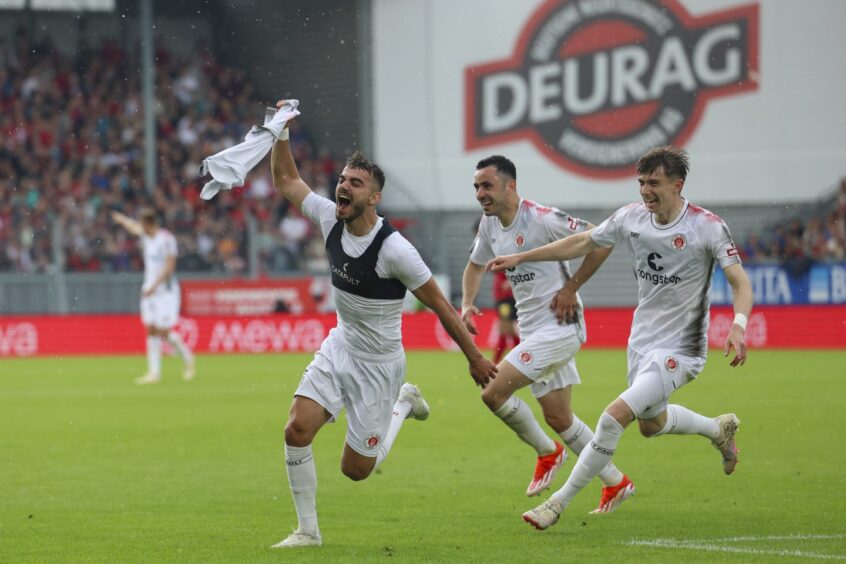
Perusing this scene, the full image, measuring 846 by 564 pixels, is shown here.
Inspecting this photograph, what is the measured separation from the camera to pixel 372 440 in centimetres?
871

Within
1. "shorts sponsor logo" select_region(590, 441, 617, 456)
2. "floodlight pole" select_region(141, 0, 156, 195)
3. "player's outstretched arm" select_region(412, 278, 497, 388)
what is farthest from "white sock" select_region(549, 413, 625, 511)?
"floodlight pole" select_region(141, 0, 156, 195)

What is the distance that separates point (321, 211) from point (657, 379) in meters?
2.36

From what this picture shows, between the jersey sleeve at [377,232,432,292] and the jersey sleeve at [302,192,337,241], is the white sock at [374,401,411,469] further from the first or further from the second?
the jersey sleeve at [302,192,337,241]

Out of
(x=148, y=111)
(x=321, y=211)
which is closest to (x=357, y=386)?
(x=321, y=211)

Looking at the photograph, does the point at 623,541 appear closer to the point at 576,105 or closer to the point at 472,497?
the point at 472,497

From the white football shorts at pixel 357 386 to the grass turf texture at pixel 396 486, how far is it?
0.63 m

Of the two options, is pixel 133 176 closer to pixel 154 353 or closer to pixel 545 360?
pixel 154 353

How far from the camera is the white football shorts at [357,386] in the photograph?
845 centimetres

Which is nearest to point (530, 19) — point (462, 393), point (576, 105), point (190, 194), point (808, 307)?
point (576, 105)

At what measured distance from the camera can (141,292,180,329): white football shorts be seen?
21.7m

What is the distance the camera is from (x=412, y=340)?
98.0 ft

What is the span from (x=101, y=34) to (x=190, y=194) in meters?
7.60

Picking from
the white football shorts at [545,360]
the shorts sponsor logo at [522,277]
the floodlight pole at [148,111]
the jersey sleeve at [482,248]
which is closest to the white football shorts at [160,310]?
the floodlight pole at [148,111]

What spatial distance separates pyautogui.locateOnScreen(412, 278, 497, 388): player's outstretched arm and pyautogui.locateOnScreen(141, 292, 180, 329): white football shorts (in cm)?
1396
